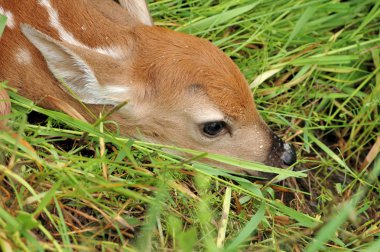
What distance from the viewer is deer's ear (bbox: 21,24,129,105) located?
12.6 feet

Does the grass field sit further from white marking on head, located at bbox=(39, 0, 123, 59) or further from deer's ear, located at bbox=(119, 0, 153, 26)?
deer's ear, located at bbox=(119, 0, 153, 26)

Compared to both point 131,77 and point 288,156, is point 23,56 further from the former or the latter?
point 288,156

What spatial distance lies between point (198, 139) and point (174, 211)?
0.44 meters

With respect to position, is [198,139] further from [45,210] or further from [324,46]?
[324,46]

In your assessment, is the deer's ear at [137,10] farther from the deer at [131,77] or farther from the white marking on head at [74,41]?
the white marking on head at [74,41]

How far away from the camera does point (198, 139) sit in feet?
13.6

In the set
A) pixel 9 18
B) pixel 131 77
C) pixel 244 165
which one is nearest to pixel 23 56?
pixel 9 18

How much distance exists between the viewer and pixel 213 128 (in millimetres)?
4098

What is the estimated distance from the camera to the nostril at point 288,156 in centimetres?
436

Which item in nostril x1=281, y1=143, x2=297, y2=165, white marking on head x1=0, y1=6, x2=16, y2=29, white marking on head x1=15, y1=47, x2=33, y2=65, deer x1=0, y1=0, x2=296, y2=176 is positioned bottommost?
nostril x1=281, y1=143, x2=297, y2=165

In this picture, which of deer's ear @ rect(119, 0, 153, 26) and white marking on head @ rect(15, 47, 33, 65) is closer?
white marking on head @ rect(15, 47, 33, 65)

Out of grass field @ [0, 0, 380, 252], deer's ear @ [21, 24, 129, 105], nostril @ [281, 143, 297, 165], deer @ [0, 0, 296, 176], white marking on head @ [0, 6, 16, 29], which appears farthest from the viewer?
nostril @ [281, 143, 297, 165]

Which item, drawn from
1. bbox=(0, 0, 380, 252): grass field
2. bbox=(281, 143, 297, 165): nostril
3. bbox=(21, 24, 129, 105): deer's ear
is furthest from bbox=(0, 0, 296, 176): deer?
bbox=(281, 143, 297, 165): nostril

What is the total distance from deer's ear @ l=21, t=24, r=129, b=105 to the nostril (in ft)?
3.24
